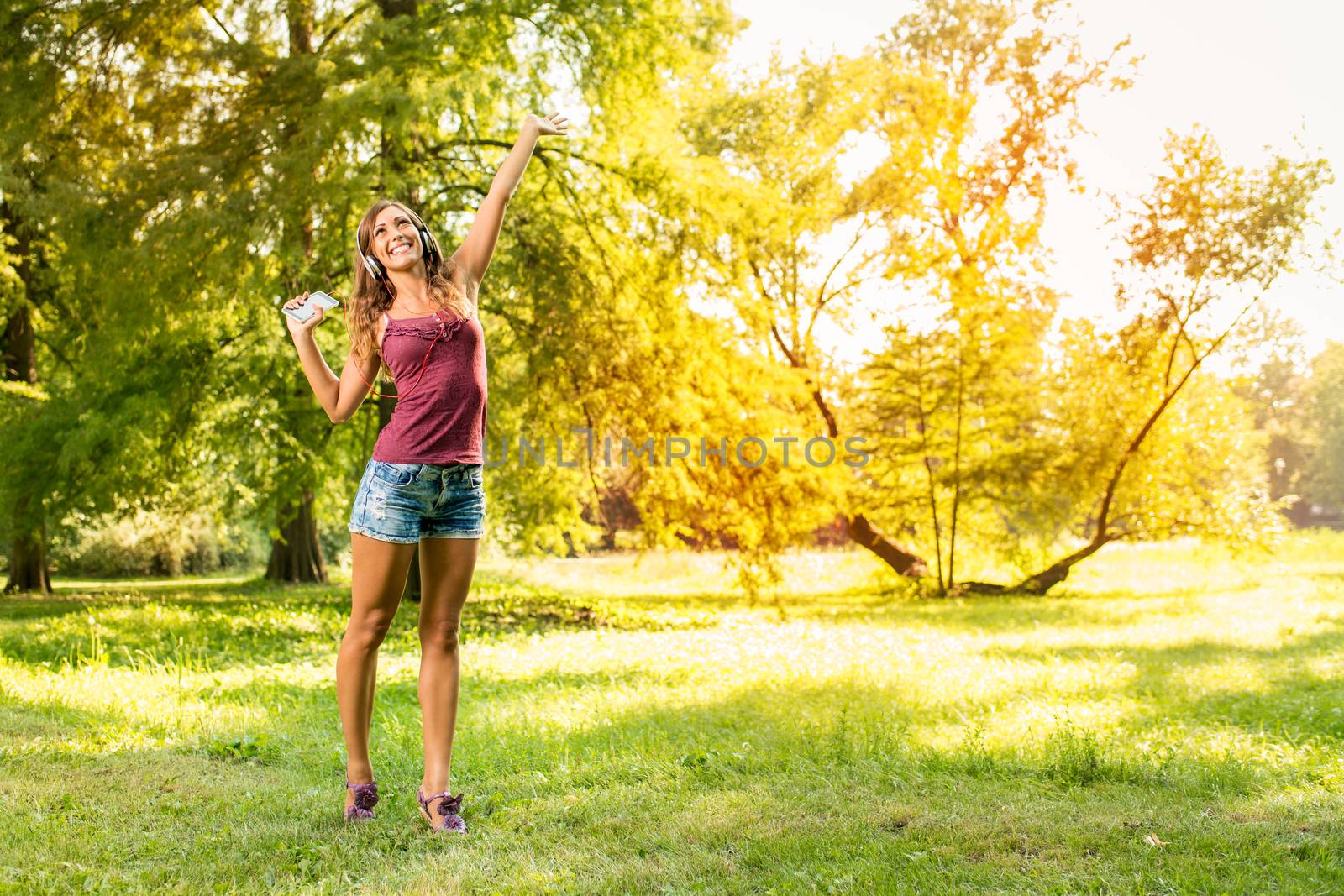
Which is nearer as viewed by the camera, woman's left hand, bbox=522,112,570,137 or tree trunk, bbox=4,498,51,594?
woman's left hand, bbox=522,112,570,137

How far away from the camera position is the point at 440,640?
3.57 metres

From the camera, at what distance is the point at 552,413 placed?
1154 centimetres


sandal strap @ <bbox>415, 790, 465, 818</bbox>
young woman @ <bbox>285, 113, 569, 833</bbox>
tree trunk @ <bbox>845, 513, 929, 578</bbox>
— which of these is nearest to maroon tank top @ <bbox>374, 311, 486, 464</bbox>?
young woman @ <bbox>285, 113, 569, 833</bbox>

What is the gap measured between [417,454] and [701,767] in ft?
5.84

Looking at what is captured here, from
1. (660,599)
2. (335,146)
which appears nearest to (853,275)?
(660,599)

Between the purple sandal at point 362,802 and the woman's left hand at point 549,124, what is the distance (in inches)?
90.3

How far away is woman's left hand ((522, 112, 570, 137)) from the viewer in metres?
3.79

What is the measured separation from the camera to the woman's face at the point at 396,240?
3.56 m

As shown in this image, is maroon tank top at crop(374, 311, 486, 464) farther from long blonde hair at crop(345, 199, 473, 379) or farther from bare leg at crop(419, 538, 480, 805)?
bare leg at crop(419, 538, 480, 805)

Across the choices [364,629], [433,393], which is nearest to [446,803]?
[364,629]

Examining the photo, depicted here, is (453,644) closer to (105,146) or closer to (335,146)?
(335,146)

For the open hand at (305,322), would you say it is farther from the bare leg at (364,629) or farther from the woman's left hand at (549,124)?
the woman's left hand at (549,124)

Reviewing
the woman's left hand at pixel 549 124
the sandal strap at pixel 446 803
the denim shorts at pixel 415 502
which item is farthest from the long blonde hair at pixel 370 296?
the sandal strap at pixel 446 803

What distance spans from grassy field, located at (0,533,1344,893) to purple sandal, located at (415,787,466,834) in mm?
58
